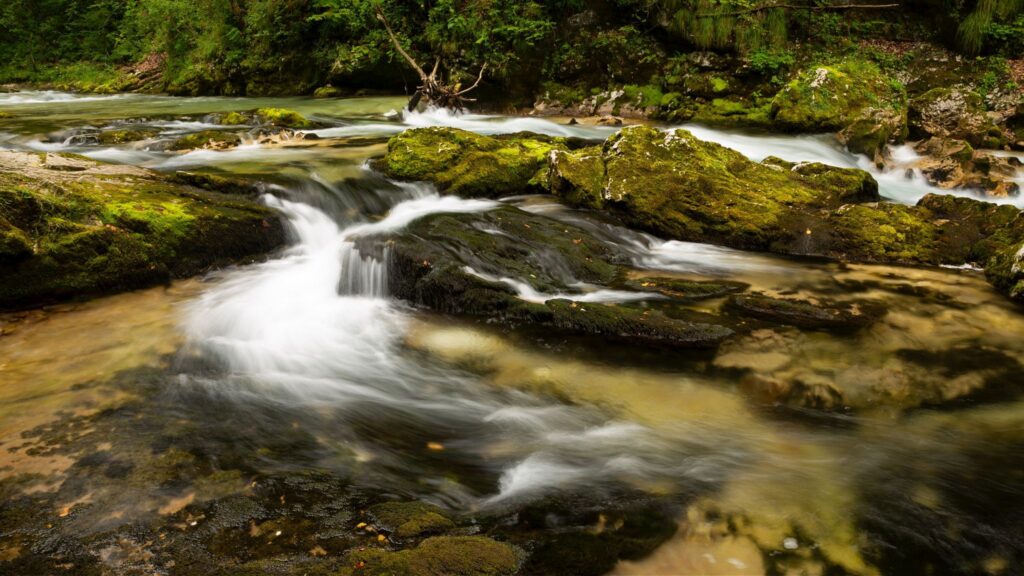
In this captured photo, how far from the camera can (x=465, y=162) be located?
845 centimetres

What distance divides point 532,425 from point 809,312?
2.87 metres

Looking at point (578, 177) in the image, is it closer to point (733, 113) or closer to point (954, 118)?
point (733, 113)

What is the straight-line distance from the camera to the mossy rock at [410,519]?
8.36ft

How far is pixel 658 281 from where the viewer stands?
235 inches

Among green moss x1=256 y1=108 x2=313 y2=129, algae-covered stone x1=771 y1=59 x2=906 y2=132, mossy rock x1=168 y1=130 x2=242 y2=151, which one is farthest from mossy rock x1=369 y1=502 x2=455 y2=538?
algae-covered stone x1=771 y1=59 x2=906 y2=132

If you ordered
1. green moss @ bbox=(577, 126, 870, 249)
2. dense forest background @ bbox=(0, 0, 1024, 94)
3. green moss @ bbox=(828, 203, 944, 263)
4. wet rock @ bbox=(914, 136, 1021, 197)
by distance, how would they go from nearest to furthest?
green moss @ bbox=(828, 203, 944, 263)
green moss @ bbox=(577, 126, 870, 249)
wet rock @ bbox=(914, 136, 1021, 197)
dense forest background @ bbox=(0, 0, 1024, 94)

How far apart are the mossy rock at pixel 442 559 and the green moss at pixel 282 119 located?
10.4m

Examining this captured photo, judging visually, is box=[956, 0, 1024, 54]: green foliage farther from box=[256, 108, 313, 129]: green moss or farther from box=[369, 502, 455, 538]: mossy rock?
box=[369, 502, 455, 538]: mossy rock

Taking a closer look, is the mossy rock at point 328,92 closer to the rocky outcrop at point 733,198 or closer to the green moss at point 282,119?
the green moss at point 282,119

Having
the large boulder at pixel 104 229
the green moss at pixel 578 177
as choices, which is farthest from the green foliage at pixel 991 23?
the large boulder at pixel 104 229

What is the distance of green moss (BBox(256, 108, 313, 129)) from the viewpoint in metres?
11.3

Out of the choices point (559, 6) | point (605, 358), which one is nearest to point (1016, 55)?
point (559, 6)

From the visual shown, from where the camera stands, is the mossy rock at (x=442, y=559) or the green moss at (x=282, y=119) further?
the green moss at (x=282, y=119)

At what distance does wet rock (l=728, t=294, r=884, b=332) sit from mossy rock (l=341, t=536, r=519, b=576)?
3.58m
